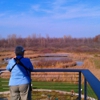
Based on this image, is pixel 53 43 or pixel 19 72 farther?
pixel 53 43

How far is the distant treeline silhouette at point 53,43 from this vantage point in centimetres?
4256

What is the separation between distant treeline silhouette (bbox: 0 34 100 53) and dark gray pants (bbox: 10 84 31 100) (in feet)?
123

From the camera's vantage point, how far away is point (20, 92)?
2.99 metres

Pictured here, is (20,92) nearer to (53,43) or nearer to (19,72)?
(19,72)

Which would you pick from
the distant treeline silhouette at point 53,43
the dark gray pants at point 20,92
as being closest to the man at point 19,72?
the dark gray pants at point 20,92

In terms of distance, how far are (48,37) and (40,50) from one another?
6.80 m

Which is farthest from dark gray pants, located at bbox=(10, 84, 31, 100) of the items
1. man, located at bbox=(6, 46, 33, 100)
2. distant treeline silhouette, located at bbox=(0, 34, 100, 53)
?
distant treeline silhouette, located at bbox=(0, 34, 100, 53)

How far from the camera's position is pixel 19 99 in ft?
10.1

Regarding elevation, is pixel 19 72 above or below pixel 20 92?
above

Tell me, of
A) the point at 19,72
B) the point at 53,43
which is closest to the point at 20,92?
the point at 19,72

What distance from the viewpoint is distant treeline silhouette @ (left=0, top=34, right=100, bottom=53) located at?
4256cm

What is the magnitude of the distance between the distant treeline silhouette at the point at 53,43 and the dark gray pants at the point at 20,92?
37.3 meters

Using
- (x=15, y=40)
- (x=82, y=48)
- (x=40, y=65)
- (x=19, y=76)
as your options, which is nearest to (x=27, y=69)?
(x=19, y=76)

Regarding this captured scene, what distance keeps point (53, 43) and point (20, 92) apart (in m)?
44.7
